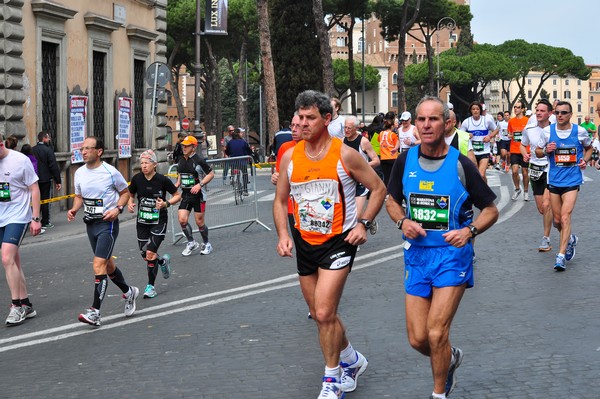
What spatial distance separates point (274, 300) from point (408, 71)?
4817 inches

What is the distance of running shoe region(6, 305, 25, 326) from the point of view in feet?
32.1

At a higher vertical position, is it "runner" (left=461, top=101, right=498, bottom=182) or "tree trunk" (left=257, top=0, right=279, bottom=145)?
"tree trunk" (left=257, top=0, right=279, bottom=145)

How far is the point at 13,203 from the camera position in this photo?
33.6ft

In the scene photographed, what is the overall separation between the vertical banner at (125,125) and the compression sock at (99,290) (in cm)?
1760

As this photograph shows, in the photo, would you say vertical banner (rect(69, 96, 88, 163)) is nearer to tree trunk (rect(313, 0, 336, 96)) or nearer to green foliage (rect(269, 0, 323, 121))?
tree trunk (rect(313, 0, 336, 96))

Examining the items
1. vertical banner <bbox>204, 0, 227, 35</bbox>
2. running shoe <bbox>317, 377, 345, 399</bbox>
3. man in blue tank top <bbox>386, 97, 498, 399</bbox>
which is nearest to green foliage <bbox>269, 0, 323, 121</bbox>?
vertical banner <bbox>204, 0, 227, 35</bbox>

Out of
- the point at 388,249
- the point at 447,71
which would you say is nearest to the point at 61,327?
the point at 388,249

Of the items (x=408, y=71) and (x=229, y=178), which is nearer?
(x=229, y=178)

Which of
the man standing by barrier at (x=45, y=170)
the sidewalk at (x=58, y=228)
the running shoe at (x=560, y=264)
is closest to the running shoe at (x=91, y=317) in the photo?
the running shoe at (x=560, y=264)

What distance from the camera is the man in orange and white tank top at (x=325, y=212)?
6.52 meters

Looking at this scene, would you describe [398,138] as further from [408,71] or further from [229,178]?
[408,71]

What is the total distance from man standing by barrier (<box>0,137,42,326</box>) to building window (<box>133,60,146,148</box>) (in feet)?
62.1

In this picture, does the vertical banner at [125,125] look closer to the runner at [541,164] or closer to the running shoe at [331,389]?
the runner at [541,164]

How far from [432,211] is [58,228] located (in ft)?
46.6
